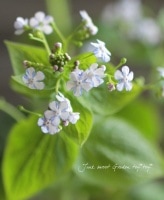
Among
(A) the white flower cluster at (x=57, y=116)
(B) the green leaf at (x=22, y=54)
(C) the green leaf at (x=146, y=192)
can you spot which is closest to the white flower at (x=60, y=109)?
(A) the white flower cluster at (x=57, y=116)

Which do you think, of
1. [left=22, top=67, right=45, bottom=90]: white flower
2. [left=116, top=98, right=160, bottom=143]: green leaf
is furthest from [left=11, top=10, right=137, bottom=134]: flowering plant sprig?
[left=116, top=98, right=160, bottom=143]: green leaf

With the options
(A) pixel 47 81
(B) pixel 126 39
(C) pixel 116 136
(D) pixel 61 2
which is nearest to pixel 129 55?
(B) pixel 126 39

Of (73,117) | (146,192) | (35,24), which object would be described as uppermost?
(35,24)

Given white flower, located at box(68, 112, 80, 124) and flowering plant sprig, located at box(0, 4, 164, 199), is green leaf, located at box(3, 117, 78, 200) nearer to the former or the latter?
flowering plant sprig, located at box(0, 4, 164, 199)

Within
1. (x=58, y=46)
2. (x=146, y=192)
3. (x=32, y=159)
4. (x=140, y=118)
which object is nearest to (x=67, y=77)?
(x=58, y=46)

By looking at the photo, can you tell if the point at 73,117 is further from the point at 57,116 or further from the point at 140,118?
the point at 140,118

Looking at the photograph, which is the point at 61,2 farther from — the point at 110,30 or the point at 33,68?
the point at 33,68

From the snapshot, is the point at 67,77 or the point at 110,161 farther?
the point at 110,161

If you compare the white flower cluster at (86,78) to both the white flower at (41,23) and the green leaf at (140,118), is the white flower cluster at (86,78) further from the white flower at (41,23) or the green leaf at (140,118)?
the green leaf at (140,118)
